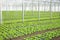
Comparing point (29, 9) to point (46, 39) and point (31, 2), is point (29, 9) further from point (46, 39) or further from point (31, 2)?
point (46, 39)

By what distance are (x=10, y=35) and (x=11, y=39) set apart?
0.79m

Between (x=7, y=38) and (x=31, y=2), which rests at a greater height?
(x=31, y=2)

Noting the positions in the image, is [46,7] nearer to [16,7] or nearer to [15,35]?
Result: [16,7]

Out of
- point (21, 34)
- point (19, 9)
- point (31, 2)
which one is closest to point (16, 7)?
point (19, 9)

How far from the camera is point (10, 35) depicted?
9.20 m

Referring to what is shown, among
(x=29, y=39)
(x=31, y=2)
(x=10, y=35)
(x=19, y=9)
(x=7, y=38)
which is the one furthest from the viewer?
(x=19, y=9)

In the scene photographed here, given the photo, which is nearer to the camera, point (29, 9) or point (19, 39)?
point (19, 39)

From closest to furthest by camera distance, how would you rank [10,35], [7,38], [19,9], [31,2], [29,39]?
[29,39] → [7,38] → [10,35] → [31,2] → [19,9]

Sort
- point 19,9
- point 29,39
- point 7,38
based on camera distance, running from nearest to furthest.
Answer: point 29,39 < point 7,38 < point 19,9

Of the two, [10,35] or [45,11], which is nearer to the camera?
[10,35]

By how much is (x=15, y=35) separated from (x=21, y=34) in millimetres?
475

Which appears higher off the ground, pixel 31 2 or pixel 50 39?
pixel 31 2

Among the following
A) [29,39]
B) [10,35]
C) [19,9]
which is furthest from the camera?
[19,9]

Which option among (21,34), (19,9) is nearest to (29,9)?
(19,9)
